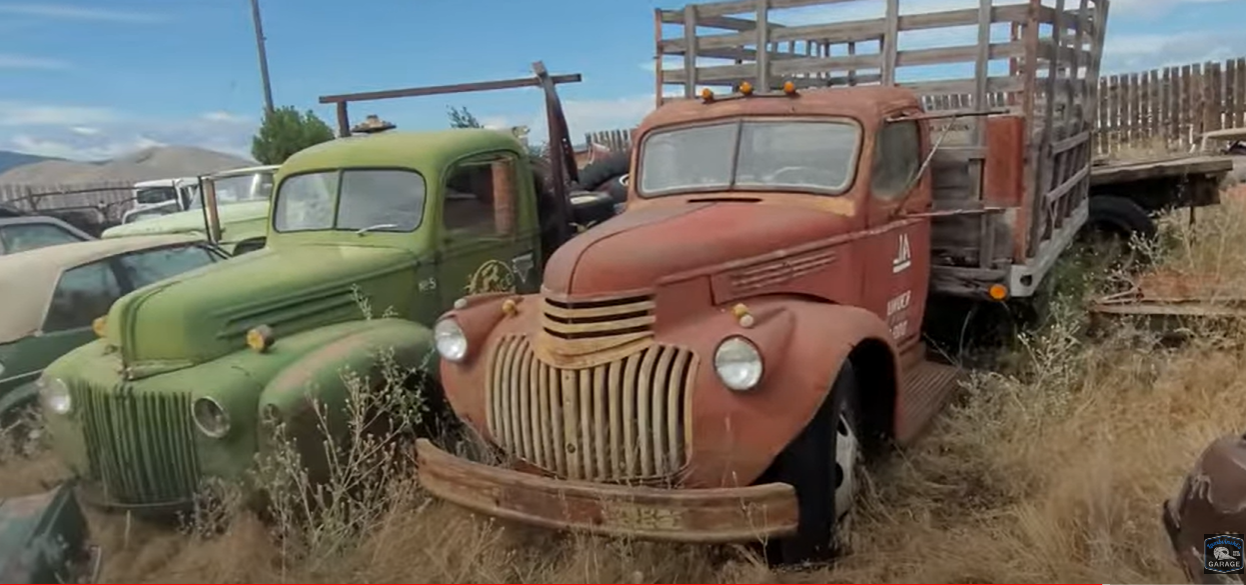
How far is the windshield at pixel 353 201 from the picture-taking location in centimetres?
614

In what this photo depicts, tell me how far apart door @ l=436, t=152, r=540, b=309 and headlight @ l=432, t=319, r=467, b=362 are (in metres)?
1.59

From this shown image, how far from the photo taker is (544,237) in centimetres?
690

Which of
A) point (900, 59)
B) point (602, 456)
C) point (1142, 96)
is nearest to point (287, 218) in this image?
point (602, 456)

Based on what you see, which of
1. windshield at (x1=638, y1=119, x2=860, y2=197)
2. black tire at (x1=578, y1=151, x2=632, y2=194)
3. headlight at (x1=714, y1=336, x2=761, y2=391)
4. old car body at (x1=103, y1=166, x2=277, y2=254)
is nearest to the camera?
headlight at (x1=714, y1=336, x2=761, y2=391)

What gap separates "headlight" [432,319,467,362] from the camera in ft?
14.7

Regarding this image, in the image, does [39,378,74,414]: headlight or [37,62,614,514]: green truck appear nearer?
[37,62,614,514]: green truck

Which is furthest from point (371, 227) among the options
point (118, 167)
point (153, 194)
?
point (118, 167)

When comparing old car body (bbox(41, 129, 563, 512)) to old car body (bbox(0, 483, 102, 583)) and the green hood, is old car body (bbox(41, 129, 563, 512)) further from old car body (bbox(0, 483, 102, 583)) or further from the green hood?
old car body (bbox(0, 483, 102, 583))

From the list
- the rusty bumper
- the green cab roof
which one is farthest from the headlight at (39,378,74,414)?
the rusty bumper

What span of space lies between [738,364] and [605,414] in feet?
1.85

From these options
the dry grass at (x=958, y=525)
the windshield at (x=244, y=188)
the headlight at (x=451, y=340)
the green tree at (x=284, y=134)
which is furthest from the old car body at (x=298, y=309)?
the green tree at (x=284, y=134)

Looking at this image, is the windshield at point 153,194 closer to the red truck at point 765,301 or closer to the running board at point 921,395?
the red truck at point 765,301

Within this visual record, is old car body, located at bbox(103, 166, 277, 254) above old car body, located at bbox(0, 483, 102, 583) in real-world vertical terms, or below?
above

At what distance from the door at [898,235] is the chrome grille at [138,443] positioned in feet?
10.9
